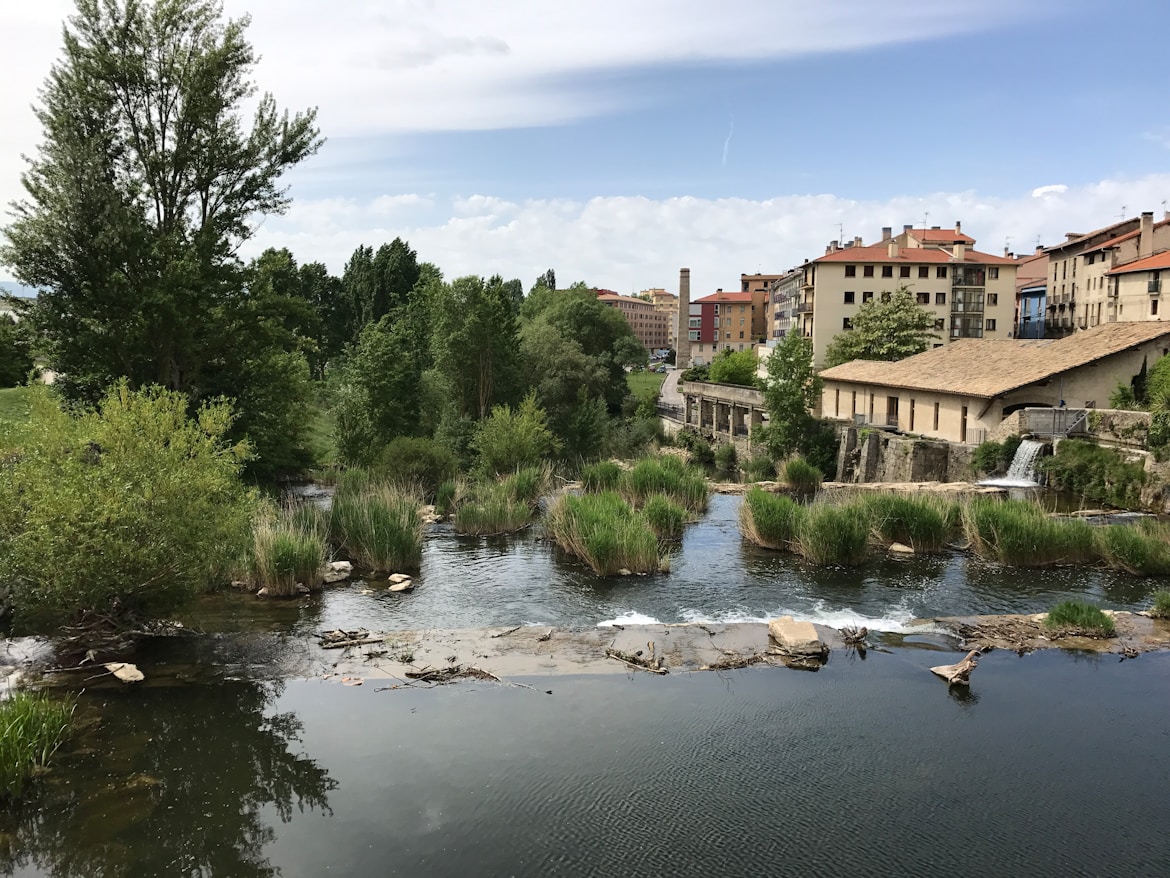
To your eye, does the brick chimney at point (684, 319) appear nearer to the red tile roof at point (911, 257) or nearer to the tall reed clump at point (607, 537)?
the red tile roof at point (911, 257)

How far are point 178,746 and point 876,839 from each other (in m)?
7.71

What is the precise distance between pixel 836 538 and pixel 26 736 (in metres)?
14.6

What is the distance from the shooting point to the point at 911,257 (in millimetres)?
73812

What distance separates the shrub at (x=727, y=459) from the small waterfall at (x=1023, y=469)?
19435mm

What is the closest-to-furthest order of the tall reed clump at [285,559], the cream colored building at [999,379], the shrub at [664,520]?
the tall reed clump at [285,559] < the shrub at [664,520] < the cream colored building at [999,379]

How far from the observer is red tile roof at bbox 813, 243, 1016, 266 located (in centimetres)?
7244

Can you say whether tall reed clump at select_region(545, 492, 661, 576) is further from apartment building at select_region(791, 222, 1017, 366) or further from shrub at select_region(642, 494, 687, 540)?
apartment building at select_region(791, 222, 1017, 366)

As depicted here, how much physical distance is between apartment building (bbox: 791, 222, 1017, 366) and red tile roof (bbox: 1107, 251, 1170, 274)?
1358cm

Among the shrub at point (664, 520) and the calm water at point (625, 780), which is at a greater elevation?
the shrub at point (664, 520)

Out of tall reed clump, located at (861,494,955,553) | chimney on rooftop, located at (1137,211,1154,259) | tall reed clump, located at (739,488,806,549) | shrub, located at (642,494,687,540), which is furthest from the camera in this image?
chimney on rooftop, located at (1137,211,1154,259)

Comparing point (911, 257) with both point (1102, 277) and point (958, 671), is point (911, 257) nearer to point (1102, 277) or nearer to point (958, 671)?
point (1102, 277)

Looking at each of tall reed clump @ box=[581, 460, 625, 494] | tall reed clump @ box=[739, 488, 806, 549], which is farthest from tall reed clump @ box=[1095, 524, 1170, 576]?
tall reed clump @ box=[581, 460, 625, 494]

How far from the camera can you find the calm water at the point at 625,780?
26.3 ft

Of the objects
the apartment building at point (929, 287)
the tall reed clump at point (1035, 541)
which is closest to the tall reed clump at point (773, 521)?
the tall reed clump at point (1035, 541)
